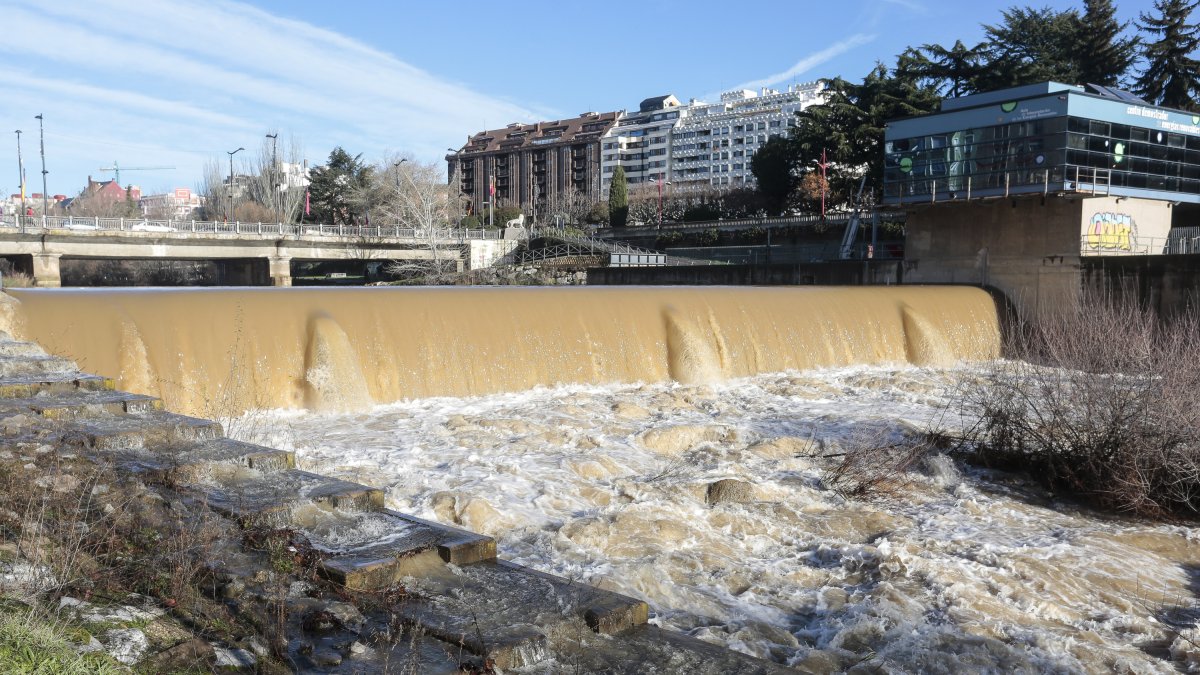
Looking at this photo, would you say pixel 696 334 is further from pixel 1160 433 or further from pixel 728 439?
pixel 1160 433

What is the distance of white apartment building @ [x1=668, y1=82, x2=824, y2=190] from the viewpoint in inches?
5458

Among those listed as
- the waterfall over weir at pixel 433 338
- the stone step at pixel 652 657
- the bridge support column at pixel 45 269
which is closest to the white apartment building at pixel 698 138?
the bridge support column at pixel 45 269

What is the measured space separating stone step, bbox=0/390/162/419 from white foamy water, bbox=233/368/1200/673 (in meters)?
2.25

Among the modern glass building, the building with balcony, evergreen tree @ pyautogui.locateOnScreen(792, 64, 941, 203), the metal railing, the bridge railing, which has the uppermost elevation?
the building with balcony

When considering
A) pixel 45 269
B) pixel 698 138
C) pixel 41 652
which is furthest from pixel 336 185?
pixel 41 652

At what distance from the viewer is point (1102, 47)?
48781 mm

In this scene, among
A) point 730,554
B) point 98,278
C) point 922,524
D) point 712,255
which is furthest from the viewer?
point 98,278

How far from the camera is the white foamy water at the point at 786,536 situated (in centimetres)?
715

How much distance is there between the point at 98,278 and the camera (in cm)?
6925

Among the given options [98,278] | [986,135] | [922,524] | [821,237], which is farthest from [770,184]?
[922,524]

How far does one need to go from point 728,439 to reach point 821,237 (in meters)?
39.8

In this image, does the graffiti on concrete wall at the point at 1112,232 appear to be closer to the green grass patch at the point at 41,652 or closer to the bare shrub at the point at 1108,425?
the bare shrub at the point at 1108,425

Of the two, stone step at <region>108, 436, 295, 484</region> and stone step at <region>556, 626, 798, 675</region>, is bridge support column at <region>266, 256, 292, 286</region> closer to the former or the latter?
stone step at <region>108, 436, 295, 484</region>

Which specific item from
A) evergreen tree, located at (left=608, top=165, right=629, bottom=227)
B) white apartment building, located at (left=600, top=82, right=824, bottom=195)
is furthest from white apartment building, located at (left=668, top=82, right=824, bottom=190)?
evergreen tree, located at (left=608, top=165, right=629, bottom=227)
